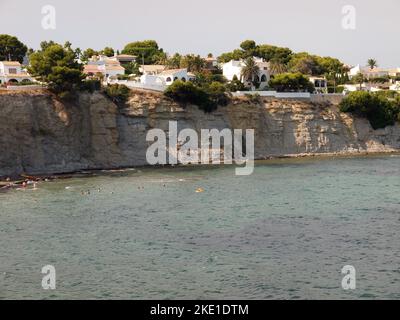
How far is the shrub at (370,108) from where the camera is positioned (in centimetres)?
9175

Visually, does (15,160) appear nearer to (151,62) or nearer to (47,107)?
(47,107)

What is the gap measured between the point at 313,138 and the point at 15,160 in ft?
128

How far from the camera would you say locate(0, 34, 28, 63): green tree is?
102938mm

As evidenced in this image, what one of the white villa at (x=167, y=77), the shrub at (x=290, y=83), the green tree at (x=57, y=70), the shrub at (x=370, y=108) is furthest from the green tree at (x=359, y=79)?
the green tree at (x=57, y=70)

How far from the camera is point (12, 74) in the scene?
88000 millimetres

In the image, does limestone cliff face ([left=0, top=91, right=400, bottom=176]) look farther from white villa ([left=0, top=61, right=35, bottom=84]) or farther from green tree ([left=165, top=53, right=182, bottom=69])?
green tree ([left=165, top=53, right=182, bottom=69])

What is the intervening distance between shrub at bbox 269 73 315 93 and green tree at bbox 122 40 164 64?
33452mm

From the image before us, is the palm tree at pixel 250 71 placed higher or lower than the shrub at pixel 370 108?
higher

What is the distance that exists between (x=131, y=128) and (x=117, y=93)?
4.53 meters

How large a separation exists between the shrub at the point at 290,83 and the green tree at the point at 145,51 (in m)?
33.5

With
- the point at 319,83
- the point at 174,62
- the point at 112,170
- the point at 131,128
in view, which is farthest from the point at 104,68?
the point at 319,83

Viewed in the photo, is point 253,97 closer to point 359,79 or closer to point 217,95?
point 217,95

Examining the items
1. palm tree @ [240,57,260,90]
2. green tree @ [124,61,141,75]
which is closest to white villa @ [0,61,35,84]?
green tree @ [124,61,141,75]

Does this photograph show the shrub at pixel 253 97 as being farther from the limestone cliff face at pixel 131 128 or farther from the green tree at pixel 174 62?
the green tree at pixel 174 62
